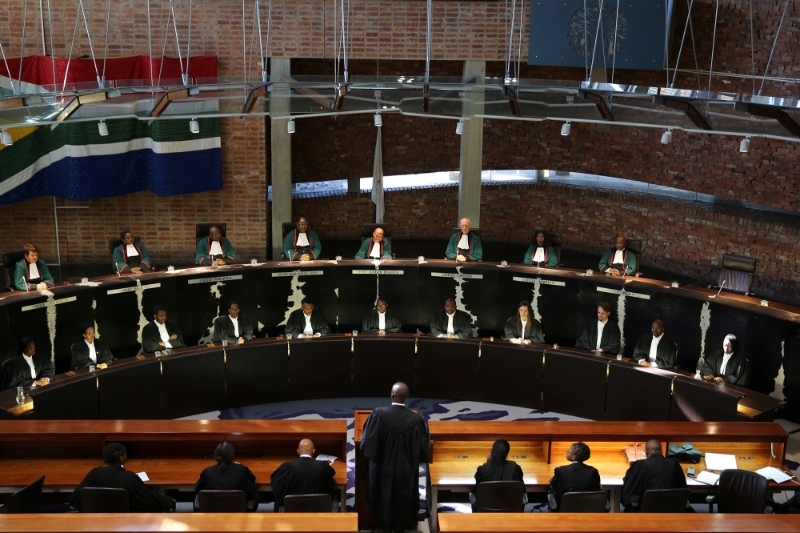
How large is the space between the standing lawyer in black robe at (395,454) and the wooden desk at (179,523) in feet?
3.98

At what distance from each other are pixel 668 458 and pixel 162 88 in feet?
18.8

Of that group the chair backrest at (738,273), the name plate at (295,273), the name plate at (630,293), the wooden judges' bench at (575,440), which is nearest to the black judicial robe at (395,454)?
the wooden judges' bench at (575,440)

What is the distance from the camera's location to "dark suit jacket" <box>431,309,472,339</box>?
1180 centimetres

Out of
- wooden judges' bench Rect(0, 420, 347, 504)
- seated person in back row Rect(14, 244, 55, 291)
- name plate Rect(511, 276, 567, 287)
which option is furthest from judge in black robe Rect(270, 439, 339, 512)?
name plate Rect(511, 276, 567, 287)

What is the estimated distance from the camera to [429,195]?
17.9m

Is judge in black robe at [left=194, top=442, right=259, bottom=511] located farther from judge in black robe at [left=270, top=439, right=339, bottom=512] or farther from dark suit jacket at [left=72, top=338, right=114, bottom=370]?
dark suit jacket at [left=72, top=338, right=114, bottom=370]

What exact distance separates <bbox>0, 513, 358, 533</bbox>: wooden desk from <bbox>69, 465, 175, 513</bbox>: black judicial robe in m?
0.82

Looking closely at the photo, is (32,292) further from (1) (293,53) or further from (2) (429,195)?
(2) (429,195)

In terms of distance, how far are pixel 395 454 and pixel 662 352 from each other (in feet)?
14.1

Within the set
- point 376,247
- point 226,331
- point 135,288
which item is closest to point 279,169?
point 376,247

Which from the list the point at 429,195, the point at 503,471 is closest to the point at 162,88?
the point at 503,471

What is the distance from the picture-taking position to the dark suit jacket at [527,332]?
38.0ft

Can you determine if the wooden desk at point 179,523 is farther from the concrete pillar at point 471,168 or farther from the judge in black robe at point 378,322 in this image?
A: the concrete pillar at point 471,168

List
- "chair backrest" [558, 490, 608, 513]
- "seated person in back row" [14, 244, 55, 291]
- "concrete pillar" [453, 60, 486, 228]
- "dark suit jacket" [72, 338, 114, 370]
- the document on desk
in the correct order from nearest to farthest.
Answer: "chair backrest" [558, 490, 608, 513], the document on desk, "dark suit jacket" [72, 338, 114, 370], "seated person in back row" [14, 244, 55, 291], "concrete pillar" [453, 60, 486, 228]
